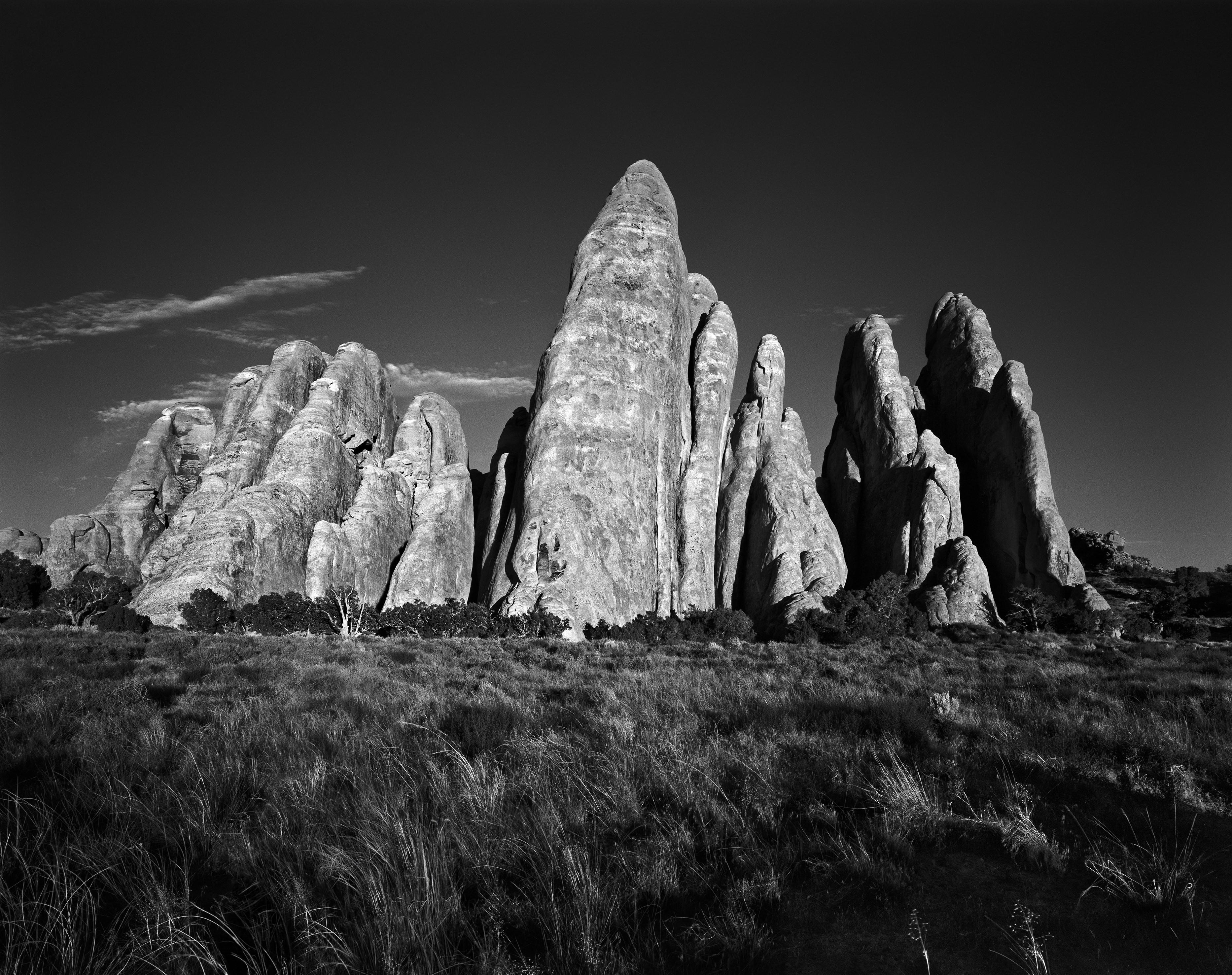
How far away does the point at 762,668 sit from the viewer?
1505 cm

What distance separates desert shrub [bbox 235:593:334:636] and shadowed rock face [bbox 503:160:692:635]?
412 inches

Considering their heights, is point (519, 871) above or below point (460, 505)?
below

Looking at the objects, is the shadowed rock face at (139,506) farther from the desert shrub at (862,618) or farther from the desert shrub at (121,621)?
the desert shrub at (862,618)

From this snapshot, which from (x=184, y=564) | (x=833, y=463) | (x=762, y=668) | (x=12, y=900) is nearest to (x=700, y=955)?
(x=12, y=900)

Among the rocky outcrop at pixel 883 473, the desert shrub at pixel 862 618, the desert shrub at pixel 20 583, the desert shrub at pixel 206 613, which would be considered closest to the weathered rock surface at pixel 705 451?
the desert shrub at pixel 862 618

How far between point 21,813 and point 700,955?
4.49 metres

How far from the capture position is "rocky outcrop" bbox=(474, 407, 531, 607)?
3862cm

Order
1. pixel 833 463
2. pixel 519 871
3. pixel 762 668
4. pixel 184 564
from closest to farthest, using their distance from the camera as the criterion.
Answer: pixel 519 871 → pixel 762 668 → pixel 184 564 → pixel 833 463

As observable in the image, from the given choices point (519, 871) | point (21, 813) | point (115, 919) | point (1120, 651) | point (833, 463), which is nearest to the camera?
point (115, 919)

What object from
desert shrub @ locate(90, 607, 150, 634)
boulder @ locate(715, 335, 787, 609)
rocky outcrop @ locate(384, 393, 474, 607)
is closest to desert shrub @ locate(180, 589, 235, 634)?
desert shrub @ locate(90, 607, 150, 634)

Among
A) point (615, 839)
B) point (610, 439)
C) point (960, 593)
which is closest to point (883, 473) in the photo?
point (960, 593)

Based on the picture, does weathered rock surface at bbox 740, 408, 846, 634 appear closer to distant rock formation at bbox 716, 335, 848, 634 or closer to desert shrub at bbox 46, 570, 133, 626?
distant rock formation at bbox 716, 335, 848, 634

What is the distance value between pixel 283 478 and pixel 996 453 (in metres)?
50.4

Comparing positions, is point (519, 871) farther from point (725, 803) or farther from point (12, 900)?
point (12, 900)
